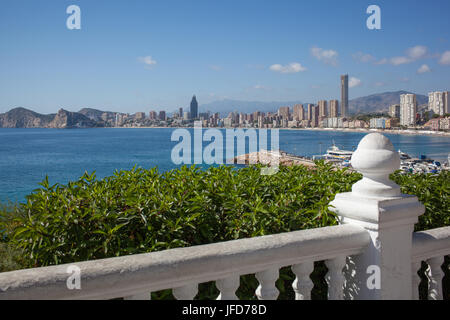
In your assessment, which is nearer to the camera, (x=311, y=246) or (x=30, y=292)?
(x=30, y=292)

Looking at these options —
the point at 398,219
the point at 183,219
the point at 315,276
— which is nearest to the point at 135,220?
the point at 183,219

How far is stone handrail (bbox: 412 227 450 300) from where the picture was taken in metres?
2.47

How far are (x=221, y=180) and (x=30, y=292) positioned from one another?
1.98 meters

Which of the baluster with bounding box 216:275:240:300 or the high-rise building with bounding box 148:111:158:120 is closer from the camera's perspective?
the baluster with bounding box 216:275:240:300

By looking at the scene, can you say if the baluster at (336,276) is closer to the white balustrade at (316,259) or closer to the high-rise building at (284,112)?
the white balustrade at (316,259)

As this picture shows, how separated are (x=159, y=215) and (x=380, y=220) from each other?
1415mm

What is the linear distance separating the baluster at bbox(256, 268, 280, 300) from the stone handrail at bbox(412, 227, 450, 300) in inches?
42.8

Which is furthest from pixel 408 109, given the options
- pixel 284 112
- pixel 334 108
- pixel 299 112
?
pixel 284 112

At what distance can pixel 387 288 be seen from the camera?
2283 millimetres

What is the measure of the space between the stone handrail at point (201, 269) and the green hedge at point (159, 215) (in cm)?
36

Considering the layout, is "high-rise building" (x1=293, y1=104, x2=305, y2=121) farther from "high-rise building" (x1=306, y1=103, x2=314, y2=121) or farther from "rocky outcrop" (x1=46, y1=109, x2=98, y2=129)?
"rocky outcrop" (x1=46, y1=109, x2=98, y2=129)

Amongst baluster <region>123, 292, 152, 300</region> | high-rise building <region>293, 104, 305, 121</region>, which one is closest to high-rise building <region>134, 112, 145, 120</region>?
high-rise building <region>293, 104, 305, 121</region>

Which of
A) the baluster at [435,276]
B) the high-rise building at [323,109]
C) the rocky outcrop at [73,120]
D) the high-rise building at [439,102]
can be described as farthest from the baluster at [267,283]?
the high-rise building at [323,109]
